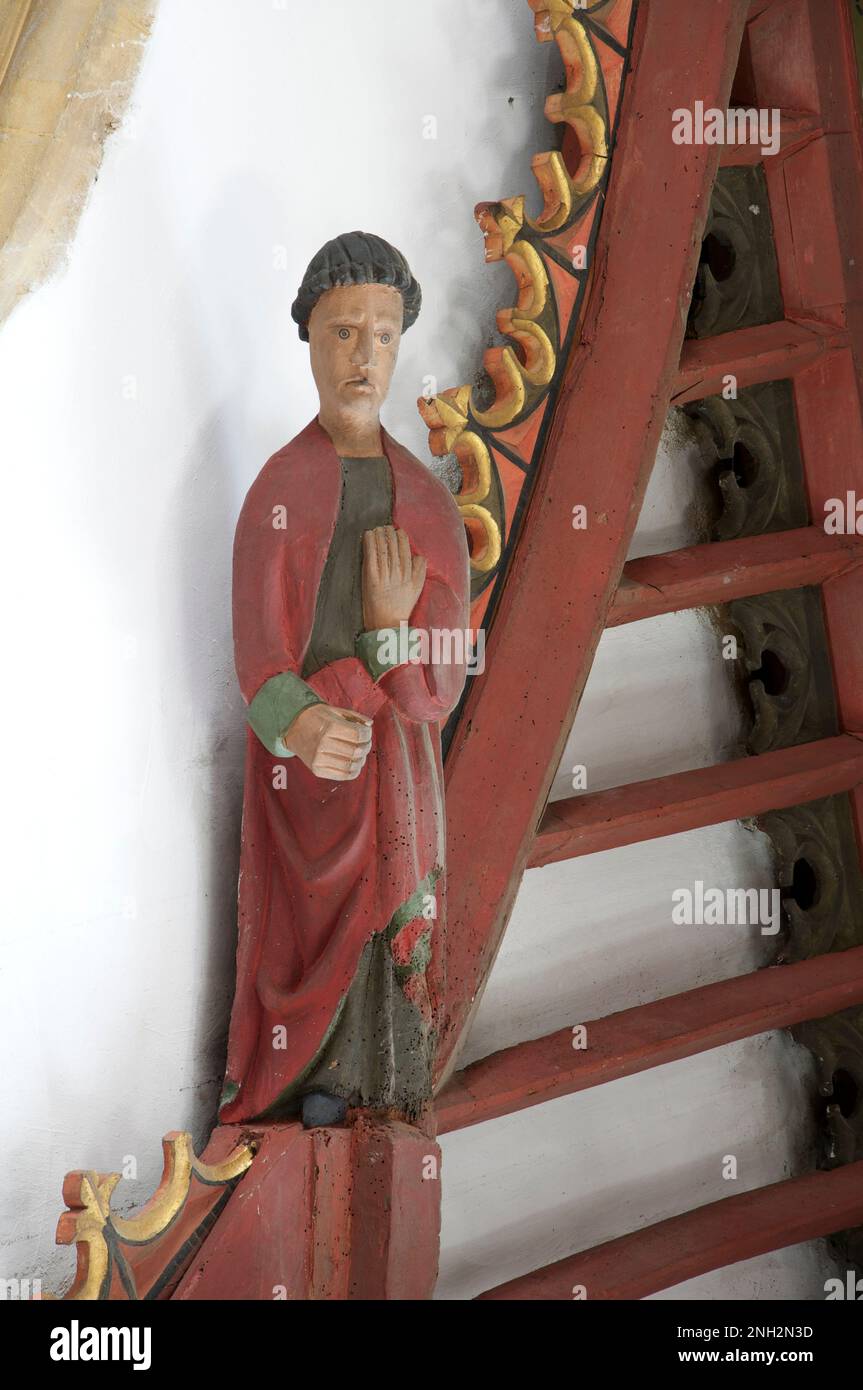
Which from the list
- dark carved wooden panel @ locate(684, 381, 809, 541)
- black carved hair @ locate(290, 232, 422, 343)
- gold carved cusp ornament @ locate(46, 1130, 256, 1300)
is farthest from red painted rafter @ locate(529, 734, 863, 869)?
black carved hair @ locate(290, 232, 422, 343)

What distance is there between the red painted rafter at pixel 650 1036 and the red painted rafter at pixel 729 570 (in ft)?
1.88

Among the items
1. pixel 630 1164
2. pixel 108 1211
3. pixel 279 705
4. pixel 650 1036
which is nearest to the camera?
pixel 108 1211

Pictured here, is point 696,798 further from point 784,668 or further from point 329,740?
point 329,740

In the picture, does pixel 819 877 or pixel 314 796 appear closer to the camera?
pixel 314 796

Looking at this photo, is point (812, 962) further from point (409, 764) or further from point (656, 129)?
point (656, 129)

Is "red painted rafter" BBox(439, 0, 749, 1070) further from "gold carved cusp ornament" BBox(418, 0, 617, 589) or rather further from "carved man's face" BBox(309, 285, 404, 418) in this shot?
"carved man's face" BBox(309, 285, 404, 418)

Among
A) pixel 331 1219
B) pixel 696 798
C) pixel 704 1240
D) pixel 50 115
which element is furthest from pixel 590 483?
pixel 704 1240

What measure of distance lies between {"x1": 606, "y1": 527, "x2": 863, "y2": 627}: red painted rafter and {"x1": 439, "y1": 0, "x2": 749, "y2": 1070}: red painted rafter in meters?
0.11

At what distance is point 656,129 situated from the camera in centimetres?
252

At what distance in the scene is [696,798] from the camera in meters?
2.65

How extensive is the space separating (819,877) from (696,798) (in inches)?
14.3

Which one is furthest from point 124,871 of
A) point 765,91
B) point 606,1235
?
point 765,91

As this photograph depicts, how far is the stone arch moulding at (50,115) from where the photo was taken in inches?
78.7

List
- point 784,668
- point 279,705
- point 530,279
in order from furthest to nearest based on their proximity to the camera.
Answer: point 784,668, point 530,279, point 279,705
